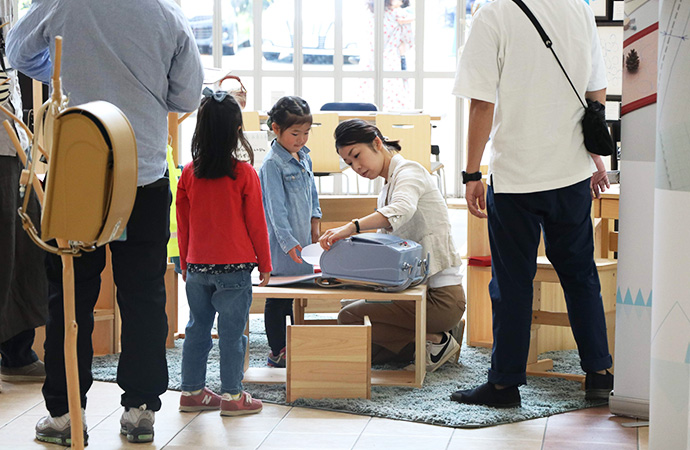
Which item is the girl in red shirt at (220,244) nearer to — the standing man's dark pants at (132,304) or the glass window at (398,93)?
the standing man's dark pants at (132,304)

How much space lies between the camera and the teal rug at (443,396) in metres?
2.47

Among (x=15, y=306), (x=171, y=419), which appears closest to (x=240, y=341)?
(x=171, y=419)

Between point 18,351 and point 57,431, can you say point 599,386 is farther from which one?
point 18,351

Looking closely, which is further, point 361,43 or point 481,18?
point 361,43

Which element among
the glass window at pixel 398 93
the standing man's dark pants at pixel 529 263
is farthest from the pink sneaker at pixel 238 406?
the glass window at pixel 398 93

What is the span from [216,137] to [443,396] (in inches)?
44.3

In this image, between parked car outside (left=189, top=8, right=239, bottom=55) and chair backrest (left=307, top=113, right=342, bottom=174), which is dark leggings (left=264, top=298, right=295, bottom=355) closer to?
chair backrest (left=307, top=113, right=342, bottom=174)

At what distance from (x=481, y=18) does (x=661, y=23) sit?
0.67m

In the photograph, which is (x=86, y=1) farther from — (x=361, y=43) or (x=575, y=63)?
(x=361, y=43)

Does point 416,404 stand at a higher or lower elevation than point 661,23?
lower

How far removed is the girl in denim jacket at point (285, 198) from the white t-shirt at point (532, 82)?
72cm

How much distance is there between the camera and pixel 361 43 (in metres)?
10.2

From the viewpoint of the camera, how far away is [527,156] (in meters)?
2.45

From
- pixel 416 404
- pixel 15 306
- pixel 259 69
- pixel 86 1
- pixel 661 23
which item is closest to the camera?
pixel 661 23
